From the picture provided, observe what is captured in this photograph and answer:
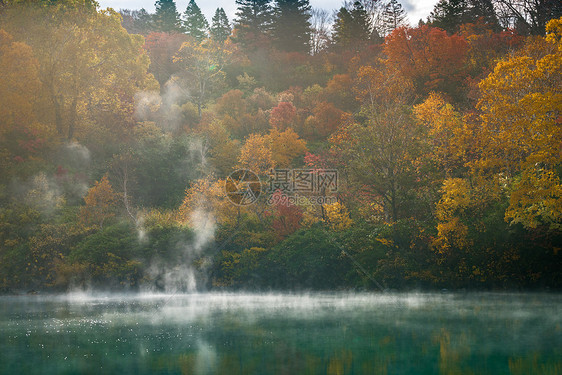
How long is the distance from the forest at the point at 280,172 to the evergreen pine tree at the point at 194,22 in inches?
1123

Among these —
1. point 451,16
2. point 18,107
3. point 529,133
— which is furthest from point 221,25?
point 529,133

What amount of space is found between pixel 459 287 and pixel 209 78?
3956 centimetres

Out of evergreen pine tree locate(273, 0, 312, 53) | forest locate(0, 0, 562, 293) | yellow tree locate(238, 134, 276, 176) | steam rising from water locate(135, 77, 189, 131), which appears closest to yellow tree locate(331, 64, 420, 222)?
forest locate(0, 0, 562, 293)

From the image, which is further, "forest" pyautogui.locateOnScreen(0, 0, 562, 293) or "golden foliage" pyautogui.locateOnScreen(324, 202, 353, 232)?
"golden foliage" pyautogui.locateOnScreen(324, 202, 353, 232)

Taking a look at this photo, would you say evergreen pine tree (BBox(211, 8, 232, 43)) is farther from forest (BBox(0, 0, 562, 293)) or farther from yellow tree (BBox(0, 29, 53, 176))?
yellow tree (BBox(0, 29, 53, 176))

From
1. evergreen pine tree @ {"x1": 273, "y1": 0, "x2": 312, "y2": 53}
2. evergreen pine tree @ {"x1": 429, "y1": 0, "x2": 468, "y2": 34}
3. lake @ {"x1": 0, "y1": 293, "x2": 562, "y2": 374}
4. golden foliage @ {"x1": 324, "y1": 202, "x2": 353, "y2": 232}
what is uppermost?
evergreen pine tree @ {"x1": 273, "y1": 0, "x2": 312, "y2": 53}

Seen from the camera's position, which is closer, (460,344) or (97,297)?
(460,344)

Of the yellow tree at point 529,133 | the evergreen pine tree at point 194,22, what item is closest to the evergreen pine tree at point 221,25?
the evergreen pine tree at point 194,22

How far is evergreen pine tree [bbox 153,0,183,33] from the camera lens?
8112 centimetres

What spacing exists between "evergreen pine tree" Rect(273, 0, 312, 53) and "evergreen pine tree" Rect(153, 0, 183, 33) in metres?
17.4

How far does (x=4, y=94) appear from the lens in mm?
36250

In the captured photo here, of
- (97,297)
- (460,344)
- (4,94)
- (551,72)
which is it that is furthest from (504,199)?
(4,94)

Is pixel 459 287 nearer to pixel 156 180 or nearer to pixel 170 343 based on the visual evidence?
pixel 170 343

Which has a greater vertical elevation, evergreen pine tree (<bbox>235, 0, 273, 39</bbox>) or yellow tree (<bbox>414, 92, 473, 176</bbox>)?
evergreen pine tree (<bbox>235, 0, 273, 39</bbox>)
